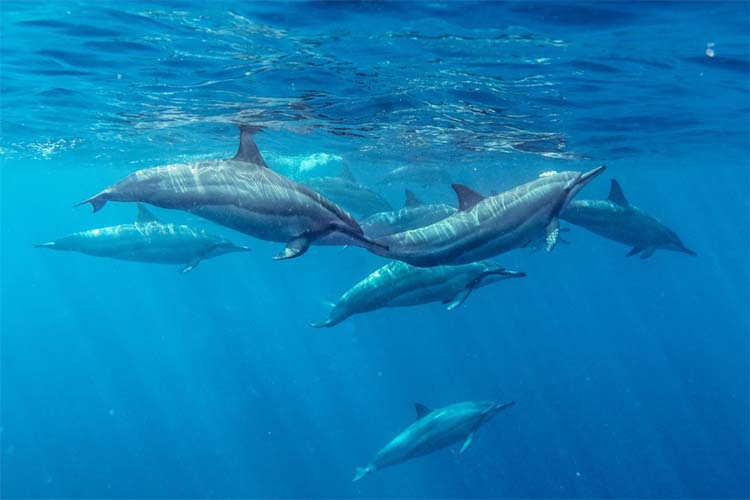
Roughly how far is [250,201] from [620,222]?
10216mm

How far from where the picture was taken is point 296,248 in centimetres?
552

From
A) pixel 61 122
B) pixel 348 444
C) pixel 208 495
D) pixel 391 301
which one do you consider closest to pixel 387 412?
pixel 348 444

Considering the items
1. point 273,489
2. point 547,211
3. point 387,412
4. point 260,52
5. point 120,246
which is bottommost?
point 387,412

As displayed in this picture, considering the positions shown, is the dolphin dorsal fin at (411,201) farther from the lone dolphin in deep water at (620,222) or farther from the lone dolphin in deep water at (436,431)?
the lone dolphin in deep water at (436,431)

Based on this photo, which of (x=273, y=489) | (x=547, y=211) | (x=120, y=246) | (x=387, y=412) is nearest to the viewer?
(x=547, y=211)

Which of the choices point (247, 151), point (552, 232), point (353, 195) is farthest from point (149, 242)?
point (552, 232)

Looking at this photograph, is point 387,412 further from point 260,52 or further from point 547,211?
point 547,211

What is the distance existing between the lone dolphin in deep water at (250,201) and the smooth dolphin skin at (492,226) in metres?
0.53

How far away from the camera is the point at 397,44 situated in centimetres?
1205

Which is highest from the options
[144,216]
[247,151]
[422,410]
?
[247,151]

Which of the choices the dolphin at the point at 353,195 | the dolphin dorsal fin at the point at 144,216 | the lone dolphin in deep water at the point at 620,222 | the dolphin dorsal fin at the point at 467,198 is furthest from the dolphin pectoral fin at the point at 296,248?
the dolphin at the point at 353,195

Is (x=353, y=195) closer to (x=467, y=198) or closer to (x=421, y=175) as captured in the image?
(x=467, y=198)

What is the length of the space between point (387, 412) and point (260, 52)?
24775mm

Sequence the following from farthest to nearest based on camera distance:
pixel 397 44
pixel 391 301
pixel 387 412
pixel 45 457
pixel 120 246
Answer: pixel 387 412 < pixel 45 457 < pixel 120 246 < pixel 397 44 < pixel 391 301
